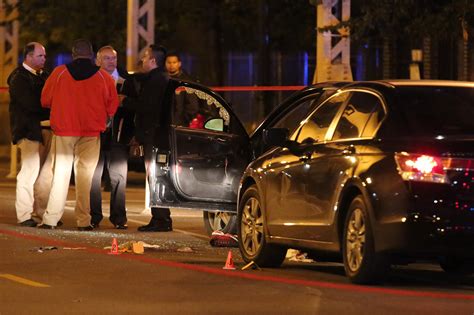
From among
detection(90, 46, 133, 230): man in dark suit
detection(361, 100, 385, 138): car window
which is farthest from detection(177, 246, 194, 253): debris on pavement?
detection(361, 100, 385, 138): car window

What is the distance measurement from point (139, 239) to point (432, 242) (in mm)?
5124

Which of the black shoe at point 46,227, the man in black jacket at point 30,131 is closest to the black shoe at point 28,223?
the man in black jacket at point 30,131

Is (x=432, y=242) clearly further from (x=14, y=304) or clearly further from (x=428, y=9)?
(x=428, y=9)

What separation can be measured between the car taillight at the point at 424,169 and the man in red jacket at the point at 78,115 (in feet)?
18.8

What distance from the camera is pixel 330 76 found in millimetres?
20656

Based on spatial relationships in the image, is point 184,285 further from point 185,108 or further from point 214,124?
point 185,108

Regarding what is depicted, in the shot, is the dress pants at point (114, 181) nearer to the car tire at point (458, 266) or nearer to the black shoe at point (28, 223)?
the black shoe at point (28, 223)

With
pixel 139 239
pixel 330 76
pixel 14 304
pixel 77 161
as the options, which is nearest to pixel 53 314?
pixel 14 304

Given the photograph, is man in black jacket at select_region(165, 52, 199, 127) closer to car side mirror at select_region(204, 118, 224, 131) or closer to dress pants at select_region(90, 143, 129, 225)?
car side mirror at select_region(204, 118, 224, 131)

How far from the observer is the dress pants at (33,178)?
15.9 metres

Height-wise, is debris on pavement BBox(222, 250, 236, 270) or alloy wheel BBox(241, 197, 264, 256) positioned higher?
alloy wheel BBox(241, 197, 264, 256)

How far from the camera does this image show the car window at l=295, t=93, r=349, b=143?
38.7 feet

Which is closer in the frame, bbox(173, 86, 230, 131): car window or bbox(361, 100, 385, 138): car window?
bbox(361, 100, 385, 138): car window

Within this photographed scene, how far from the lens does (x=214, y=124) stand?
47.5 feet
